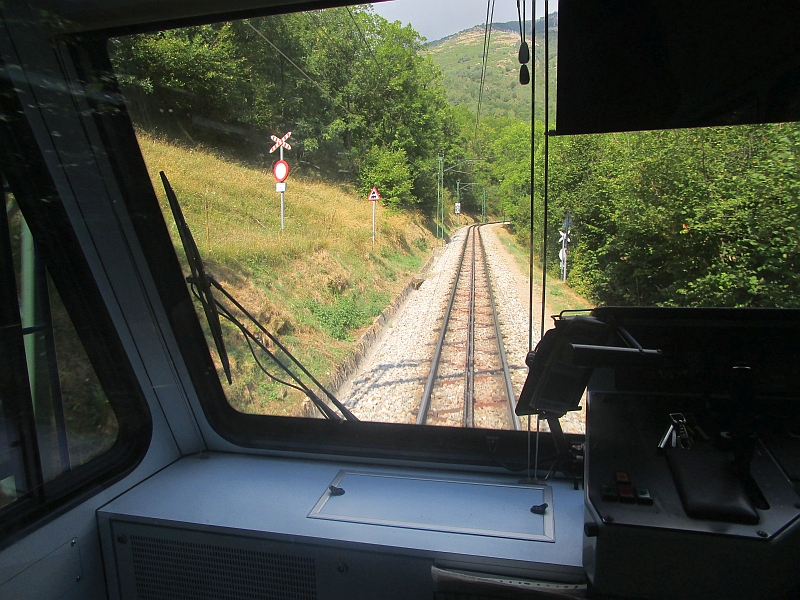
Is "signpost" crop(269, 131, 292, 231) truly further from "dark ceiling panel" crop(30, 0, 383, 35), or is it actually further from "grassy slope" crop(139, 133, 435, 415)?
"dark ceiling panel" crop(30, 0, 383, 35)

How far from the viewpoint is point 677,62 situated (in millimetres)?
2025

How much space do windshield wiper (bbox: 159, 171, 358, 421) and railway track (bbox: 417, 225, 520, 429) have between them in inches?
17.0

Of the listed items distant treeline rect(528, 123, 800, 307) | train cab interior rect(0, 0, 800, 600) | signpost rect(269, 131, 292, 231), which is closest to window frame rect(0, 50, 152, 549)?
train cab interior rect(0, 0, 800, 600)

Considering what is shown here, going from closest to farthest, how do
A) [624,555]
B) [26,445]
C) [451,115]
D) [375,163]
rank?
[624,555]
[26,445]
[451,115]
[375,163]

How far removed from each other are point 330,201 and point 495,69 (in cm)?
111

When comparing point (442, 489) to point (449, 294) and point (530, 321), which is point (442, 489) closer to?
point (530, 321)

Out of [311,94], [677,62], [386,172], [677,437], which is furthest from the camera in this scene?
[386,172]

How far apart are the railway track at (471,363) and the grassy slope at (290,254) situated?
32 centimetres

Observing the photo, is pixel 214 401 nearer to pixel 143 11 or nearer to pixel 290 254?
pixel 290 254

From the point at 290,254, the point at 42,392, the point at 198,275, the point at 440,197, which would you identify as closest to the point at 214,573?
the point at 42,392

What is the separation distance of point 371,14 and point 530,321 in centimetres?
143

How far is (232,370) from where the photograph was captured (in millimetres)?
2734

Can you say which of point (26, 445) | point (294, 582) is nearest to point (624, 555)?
point (294, 582)

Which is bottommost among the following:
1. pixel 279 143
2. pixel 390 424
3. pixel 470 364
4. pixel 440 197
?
pixel 390 424
